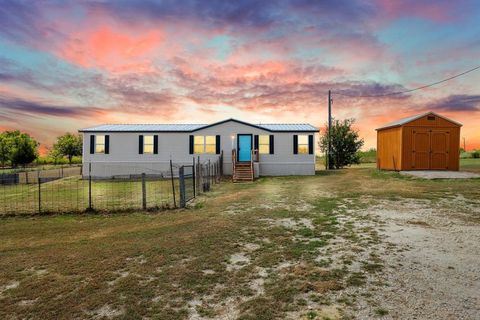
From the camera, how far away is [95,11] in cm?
1325

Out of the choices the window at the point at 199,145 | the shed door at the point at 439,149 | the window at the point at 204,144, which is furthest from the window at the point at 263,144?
the shed door at the point at 439,149

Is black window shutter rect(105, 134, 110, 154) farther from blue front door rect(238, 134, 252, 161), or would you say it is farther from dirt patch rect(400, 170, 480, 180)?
dirt patch rect(400, 170, 480, 180)

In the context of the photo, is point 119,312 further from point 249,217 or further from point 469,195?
point 469,195

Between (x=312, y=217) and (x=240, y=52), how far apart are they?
14353 millimetres

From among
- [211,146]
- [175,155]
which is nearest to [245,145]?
[211,146]

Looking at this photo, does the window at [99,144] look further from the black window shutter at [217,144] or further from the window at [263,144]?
the window at [263,144]

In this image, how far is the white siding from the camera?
76.3 feet

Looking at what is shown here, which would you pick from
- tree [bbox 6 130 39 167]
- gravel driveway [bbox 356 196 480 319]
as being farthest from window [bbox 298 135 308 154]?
tree [bbox 6 130 39 167]

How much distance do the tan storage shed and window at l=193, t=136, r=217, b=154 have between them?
555 inches

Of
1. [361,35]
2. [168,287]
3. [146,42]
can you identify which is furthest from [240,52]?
[168,287]

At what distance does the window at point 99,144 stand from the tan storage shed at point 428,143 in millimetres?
23182

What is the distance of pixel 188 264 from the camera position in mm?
4680

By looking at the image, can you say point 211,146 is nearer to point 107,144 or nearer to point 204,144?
point 204,144

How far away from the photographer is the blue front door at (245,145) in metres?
23.4
